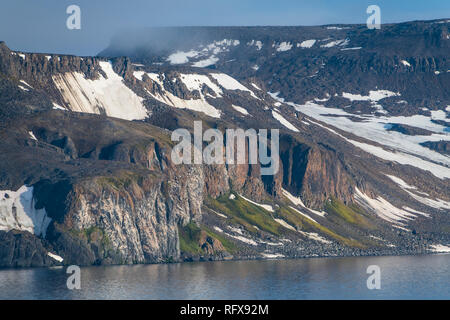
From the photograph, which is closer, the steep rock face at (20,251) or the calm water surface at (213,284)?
the calm water surface at (213,284)

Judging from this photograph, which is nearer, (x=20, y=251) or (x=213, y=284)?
(x=213, y=284)

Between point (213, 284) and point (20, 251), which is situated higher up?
point (20, 251)

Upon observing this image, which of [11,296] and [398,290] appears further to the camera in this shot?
[398,290]

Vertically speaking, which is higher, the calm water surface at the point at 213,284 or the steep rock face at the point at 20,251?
the steep rock face at the point at 20,251

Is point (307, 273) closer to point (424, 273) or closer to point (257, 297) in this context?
point (424, 273)
